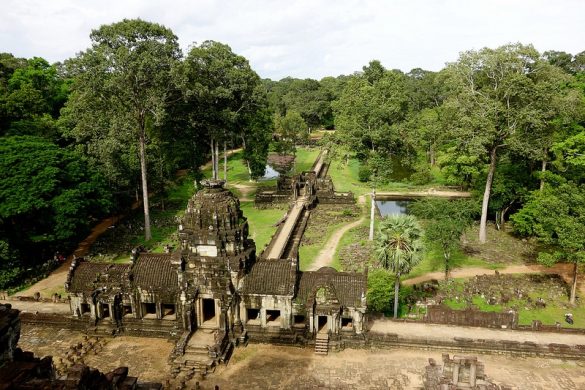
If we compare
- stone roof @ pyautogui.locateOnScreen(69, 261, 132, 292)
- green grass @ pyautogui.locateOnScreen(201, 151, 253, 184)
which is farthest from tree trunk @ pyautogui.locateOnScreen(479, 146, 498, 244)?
green grass @ pyautogui.locateOnScreen(201, 151, 253, 184)

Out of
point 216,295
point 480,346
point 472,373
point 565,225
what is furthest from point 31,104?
point 565,225

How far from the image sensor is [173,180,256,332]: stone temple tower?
82.1 feet

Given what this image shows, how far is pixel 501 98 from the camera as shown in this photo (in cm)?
3831

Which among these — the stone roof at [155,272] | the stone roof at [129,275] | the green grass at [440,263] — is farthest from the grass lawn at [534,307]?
the stone roof at [129,275]

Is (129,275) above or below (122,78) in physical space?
below

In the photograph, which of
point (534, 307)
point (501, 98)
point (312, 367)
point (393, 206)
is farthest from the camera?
point (393, 206)

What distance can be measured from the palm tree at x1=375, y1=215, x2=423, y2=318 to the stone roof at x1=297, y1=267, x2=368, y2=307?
254 centimetres

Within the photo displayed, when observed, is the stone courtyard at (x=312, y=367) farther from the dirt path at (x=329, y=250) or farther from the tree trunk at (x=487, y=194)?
the tree trunk at (x=487, y=194)

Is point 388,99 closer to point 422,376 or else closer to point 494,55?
point 494,55

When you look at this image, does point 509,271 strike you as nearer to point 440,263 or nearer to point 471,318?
point 440,263

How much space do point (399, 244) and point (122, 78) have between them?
1037 inches

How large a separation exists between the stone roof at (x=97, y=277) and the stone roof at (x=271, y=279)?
748cm

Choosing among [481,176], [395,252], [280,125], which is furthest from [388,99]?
[280,125]

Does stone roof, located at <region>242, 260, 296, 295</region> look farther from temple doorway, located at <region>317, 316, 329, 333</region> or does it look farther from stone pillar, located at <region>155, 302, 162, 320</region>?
stone pillar, located at <region>155, 302, 162, 320</region>
